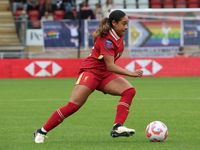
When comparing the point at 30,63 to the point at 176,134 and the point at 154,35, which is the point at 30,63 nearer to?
the point at 154,35

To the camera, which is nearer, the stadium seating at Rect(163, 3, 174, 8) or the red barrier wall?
the red barrier wall

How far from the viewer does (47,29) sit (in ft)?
62.8

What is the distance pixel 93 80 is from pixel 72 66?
12.7 metres

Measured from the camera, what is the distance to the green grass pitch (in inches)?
195

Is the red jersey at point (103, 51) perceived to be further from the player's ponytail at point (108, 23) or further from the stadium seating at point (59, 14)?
the stadium seating at point (59, 14)

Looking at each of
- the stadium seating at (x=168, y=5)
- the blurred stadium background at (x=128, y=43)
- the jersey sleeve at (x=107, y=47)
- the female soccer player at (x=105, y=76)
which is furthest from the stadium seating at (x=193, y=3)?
the jersey sleeve at (x=107, y=47)

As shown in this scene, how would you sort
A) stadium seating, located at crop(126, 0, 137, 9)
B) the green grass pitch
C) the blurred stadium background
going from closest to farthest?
the green grass pitch < the blurred stadium background < stadium seating, located at crop(126, 0, 137, 9)

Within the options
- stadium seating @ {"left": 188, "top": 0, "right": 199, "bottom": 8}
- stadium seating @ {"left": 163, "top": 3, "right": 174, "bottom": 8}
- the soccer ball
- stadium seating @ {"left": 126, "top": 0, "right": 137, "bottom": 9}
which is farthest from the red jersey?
stadium seating @ {"left": 163, "top": 3, "right": 174, "bottom": 8}

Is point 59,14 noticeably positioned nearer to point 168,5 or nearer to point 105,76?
point 168,5

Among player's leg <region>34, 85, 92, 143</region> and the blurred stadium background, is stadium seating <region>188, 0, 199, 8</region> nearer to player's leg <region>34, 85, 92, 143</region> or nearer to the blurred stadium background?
the blurred stadium background

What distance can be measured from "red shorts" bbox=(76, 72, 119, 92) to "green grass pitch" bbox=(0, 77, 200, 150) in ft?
2.37

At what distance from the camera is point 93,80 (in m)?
5.11

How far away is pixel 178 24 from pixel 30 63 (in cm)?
698

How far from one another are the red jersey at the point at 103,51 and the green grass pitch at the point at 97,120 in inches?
36.9
